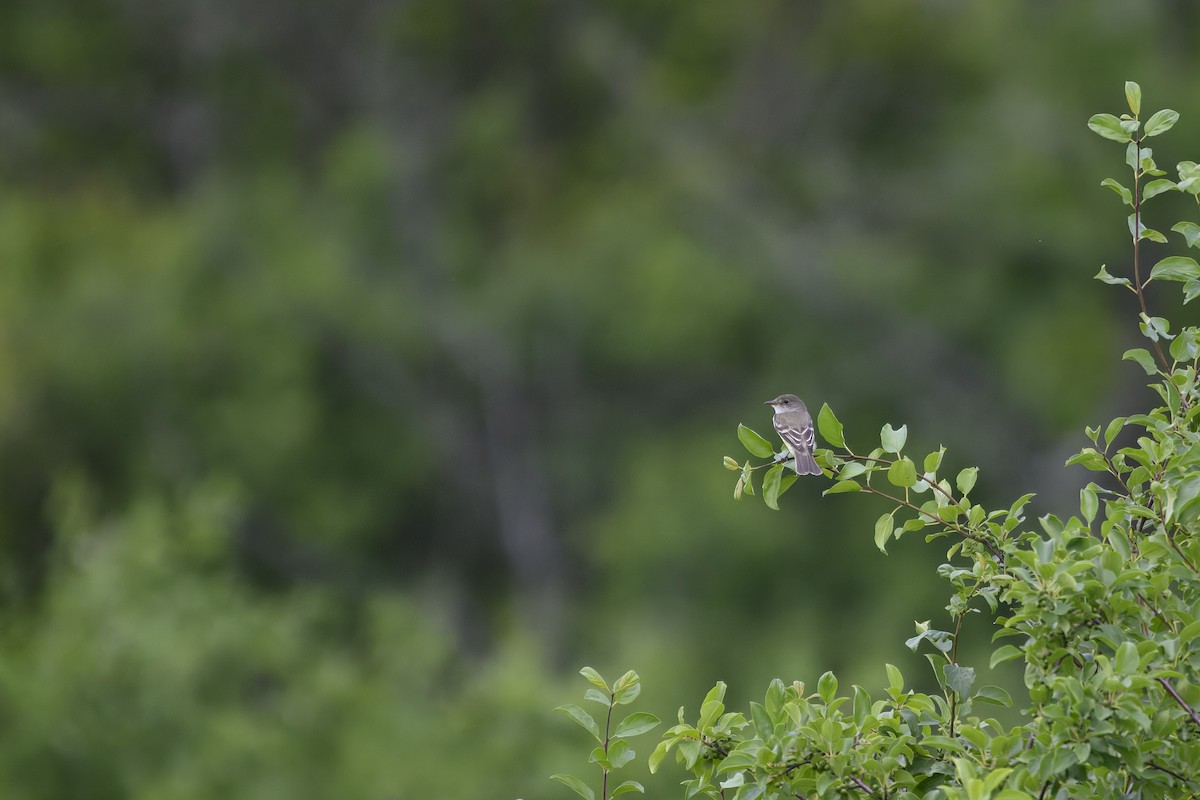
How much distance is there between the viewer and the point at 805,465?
5621 mm

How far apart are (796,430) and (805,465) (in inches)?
104

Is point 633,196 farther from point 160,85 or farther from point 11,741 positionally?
point 11,741

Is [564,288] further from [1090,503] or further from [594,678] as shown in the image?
[1090,503]

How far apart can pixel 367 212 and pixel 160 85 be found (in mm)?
7202

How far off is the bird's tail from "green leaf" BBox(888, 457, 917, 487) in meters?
0.31

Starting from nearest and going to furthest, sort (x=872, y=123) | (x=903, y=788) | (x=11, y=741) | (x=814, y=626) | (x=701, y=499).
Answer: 1. (x=903, y=788)
2. (x=11, y=741)
3. (x=814, y=626)
4. (x=701, y=499)
5. (x=872, y=123)

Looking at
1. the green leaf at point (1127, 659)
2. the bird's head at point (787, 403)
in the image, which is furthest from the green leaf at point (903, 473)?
the bird's head at point (787, 403)

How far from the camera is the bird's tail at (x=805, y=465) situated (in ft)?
17.0

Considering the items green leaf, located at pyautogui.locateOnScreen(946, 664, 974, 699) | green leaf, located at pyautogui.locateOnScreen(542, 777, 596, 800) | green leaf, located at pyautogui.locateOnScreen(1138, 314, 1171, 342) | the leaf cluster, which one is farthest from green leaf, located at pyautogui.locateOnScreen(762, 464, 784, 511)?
green leaf, located at pyautogui.locateOnScreen(1138, 314, 1171, 342)

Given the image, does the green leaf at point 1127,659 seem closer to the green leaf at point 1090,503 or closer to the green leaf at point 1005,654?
the green leaf at point 1005,654

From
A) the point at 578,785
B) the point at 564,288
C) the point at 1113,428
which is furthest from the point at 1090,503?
the point at 564,288

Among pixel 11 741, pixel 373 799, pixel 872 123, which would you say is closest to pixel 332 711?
pixel 373 799

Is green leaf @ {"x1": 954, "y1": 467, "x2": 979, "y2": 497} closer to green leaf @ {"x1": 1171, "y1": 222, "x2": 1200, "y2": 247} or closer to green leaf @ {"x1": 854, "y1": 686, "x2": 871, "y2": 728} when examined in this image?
green leaf @ {"x1": 854, "y1": 686, "x2": 871, "y2": 728}

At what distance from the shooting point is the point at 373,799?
19.7 metres
